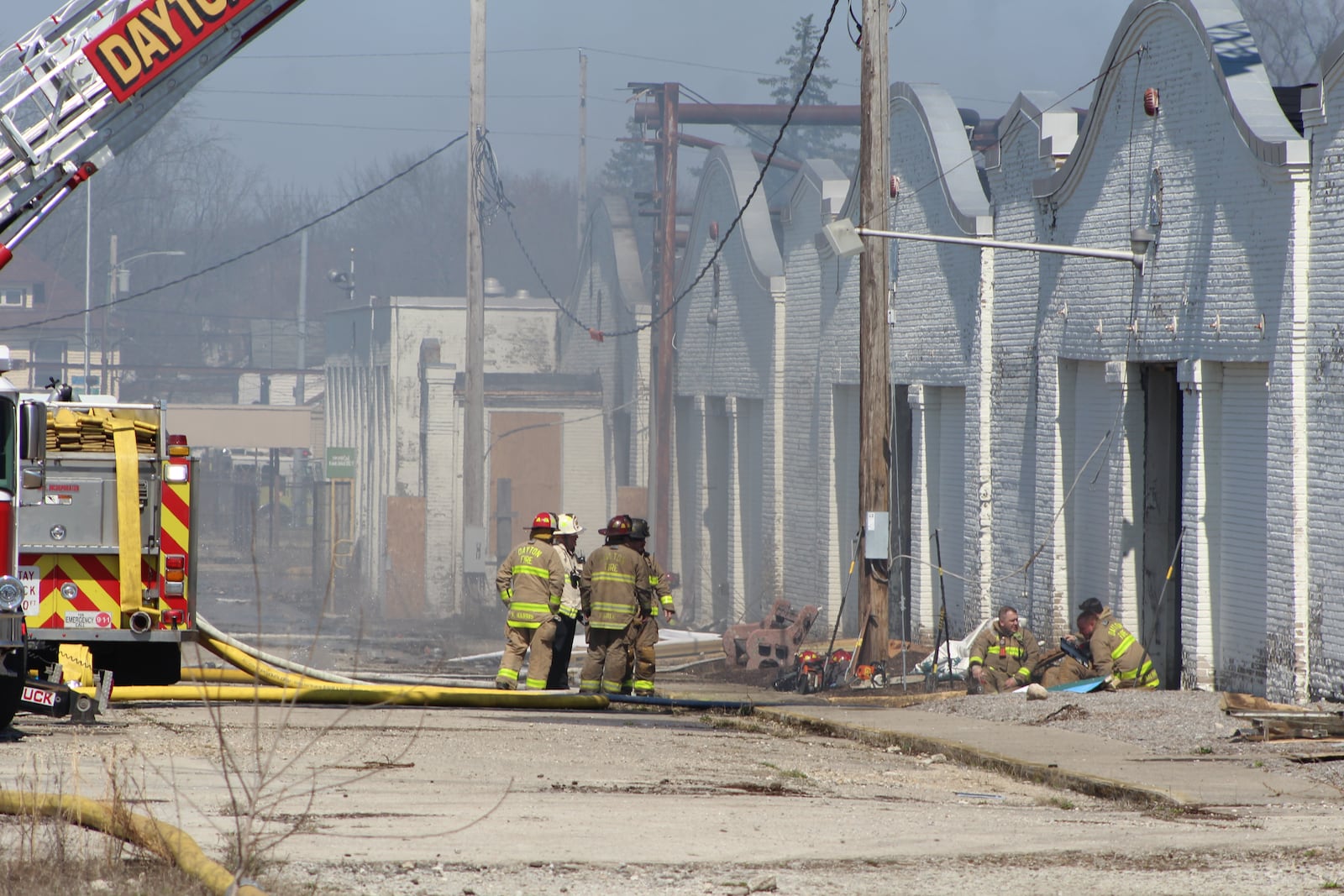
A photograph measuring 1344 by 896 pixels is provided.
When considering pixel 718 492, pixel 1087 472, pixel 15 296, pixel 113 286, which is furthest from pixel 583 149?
pixel 1087 472

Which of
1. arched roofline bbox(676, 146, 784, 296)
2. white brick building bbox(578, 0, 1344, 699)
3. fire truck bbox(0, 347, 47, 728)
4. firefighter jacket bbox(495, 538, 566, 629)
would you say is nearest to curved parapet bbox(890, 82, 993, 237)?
white brick building bbox(578, 0, 1344, 699)

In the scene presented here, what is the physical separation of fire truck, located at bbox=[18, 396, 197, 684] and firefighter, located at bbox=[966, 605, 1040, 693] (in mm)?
7420

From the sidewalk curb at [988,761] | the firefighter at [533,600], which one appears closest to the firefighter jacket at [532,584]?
the firefighter at [533,600]

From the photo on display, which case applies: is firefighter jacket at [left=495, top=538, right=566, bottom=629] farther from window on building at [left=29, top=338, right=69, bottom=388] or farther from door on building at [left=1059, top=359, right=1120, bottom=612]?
window on building at [left=29, top=338, right=69, bottom=388]

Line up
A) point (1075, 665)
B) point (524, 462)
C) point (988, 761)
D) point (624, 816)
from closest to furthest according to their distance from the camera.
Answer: point (624, 816)
point (988, 761)
point (1075, 665)
point (524, 462)

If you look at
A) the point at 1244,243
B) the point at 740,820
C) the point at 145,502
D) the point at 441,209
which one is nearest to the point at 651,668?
the point at 145,502

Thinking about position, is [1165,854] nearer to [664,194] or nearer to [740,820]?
[740,820]

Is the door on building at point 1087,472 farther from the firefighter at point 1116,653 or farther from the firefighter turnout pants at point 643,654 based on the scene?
the firefighter turnout pants at point 643,654

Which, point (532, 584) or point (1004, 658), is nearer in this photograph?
point (532, 584)

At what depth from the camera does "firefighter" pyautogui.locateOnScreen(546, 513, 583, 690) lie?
14834mm

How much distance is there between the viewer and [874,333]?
1669cm

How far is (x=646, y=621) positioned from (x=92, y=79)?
609cm

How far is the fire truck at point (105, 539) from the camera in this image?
434 inches

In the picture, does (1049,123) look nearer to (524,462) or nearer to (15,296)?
(524,462)
